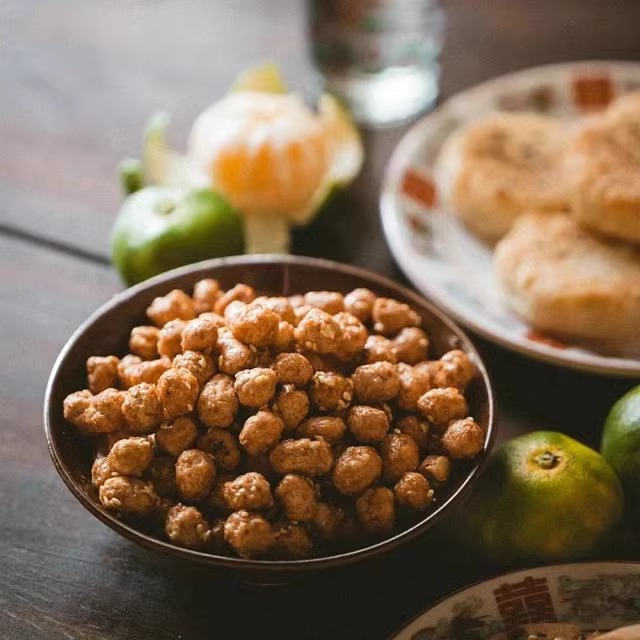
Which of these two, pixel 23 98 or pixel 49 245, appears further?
pixel 23 98

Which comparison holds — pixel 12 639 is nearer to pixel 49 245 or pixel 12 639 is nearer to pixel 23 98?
pixel 49 245

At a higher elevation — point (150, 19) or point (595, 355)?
point (150, 19)

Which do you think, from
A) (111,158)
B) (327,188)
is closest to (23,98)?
(111,158)

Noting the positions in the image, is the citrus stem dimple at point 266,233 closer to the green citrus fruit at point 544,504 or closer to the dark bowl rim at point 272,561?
the dark bowl rim at point 272,561

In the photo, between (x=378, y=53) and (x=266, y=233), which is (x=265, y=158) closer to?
(x=266, y=233)

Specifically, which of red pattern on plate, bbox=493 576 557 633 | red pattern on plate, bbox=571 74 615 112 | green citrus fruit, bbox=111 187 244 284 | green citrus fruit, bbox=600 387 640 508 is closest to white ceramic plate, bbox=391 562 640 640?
red pattern on plate, bbox=493 576 557 633

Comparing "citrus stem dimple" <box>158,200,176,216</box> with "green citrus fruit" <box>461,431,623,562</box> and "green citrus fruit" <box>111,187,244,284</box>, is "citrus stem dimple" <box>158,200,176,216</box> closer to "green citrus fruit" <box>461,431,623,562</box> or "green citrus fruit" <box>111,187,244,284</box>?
"green citrus fruit" <box>111,187,244,284</box>
